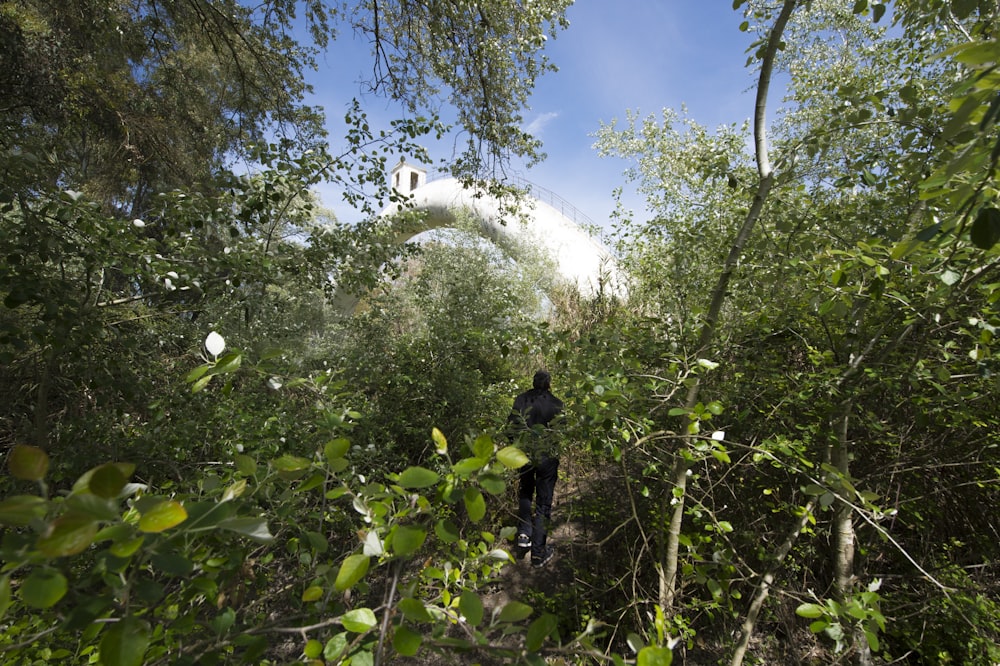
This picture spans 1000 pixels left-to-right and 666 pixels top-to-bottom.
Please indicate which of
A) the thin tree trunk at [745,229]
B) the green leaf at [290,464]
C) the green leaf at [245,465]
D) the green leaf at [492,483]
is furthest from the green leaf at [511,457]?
the thin tree trunk at [745,229]

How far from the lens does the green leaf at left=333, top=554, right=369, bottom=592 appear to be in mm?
720

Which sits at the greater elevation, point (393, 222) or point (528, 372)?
point (393, 222)

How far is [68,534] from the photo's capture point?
49 cm

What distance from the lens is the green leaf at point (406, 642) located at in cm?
69

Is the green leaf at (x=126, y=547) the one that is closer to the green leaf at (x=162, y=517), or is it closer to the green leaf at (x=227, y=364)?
the green leaf at (x=162, y=517)

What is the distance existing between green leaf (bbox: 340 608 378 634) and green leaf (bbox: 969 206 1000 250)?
1.20 meters

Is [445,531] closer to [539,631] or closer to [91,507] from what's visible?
[539,631]

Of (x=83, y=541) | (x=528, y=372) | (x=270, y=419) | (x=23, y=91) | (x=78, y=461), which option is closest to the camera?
(x=83, y=541)

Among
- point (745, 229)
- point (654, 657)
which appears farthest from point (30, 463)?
point (745, 229)

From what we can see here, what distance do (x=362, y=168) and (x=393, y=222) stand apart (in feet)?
2.45

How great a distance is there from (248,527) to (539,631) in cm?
49

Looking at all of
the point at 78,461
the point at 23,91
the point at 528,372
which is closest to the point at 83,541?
the point at 78,461

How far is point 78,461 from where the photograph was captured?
2.39 meters

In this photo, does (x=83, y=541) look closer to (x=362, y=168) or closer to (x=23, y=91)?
(x=362, y=168)
